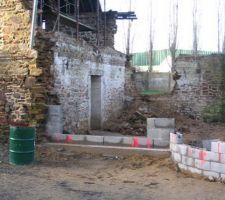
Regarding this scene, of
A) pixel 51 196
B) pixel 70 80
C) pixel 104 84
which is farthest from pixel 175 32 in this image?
pixel 51 196

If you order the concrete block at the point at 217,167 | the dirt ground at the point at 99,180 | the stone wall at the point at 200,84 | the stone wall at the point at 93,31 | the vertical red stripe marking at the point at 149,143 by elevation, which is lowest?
the dirt ground at the point at 99,180

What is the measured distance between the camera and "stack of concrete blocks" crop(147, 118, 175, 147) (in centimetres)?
1091

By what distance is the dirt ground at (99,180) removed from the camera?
753 centimetres

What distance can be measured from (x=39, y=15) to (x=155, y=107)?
26.1 feet

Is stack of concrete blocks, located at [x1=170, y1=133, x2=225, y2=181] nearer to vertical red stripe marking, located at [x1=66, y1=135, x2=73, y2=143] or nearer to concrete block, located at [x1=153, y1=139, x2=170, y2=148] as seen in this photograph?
concrete block, located at [x1=153, y1=139, x2=170, y2=148]

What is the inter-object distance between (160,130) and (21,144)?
343 cm

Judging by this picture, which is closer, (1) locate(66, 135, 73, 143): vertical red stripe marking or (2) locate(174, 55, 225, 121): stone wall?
(1) locate(66, 135, 73, 143): vertical red stripe marking

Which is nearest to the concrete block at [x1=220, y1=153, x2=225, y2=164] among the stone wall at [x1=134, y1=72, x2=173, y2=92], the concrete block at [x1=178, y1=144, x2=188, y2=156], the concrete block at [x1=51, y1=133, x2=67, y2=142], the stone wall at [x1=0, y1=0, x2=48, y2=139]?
the concrete block at [x1=178, y1=144, x2=188, y2=156]

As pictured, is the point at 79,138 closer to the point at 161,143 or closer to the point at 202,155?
the point at 161,143

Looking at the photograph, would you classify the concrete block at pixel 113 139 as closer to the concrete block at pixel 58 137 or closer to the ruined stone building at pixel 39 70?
the concrete block at pixel 58 137

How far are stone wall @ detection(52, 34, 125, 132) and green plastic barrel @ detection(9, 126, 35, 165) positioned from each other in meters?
3.32

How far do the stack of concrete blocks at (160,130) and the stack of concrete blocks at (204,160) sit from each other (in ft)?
5.68

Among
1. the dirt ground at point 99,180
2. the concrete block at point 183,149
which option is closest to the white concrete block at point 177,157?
the concrete block at point 183,149

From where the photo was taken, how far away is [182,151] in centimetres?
892
